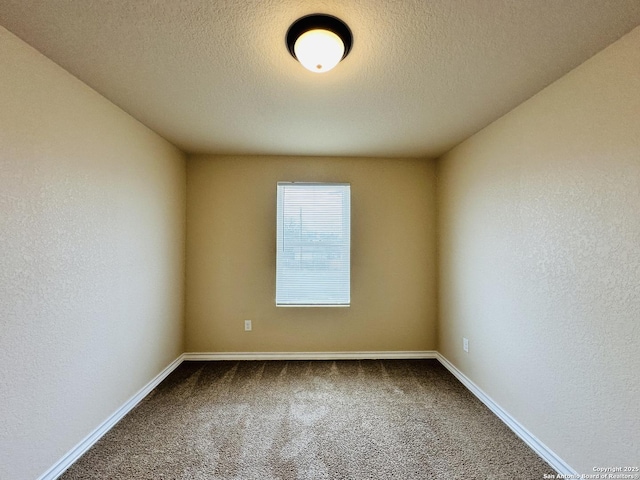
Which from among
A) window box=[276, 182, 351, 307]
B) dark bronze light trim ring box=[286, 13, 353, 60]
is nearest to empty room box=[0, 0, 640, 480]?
dark bronze light trim ring box=[286, 13, 353, 60]

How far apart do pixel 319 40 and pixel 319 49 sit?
0.12ft

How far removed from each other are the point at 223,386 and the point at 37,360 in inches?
61.0

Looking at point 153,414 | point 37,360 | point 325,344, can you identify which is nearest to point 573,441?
point 325,344

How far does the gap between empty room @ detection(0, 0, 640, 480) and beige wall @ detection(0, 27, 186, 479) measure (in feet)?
0.05

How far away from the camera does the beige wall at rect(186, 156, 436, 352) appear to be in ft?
11.2

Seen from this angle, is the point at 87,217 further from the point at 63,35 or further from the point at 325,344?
the point at 325,344

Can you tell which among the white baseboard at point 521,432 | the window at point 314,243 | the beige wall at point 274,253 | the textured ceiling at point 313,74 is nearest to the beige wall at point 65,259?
the textured ceiling at point 313,74

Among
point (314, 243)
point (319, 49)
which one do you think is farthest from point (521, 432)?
point (319, 49)

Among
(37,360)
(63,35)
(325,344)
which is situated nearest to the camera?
(63,35)

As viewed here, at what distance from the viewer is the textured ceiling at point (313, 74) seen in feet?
4.19

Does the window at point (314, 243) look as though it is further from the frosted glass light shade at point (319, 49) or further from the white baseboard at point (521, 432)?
the frosted glass light shade at point (319, 49)

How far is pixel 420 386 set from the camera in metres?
2.77

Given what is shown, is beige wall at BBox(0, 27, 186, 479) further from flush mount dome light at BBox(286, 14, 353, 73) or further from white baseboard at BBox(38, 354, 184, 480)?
flush mount dome light at BBox(286, 14, 353, 73)

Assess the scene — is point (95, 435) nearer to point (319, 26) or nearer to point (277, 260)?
point (277, 260)
